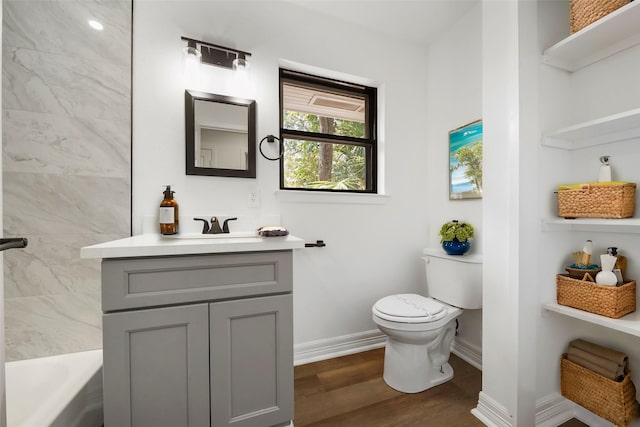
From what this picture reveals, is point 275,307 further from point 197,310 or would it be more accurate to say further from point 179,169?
point 179,169

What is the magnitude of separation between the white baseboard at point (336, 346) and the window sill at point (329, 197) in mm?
988

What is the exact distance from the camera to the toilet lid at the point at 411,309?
5.24 feet

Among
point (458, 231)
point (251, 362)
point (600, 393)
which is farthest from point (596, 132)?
point (251, 362)

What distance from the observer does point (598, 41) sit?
4.22 ft

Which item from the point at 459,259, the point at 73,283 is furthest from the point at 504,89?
the point at 73,283

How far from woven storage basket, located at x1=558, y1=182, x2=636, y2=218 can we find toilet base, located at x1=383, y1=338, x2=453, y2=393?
105 centimetres

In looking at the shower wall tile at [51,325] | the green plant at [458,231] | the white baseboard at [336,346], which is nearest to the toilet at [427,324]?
the green plant at [458,231]

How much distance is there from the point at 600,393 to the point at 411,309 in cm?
86

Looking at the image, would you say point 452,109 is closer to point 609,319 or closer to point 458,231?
point 458,231

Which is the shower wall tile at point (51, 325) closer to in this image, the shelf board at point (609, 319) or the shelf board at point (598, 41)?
the shelf board at point (609, 319)

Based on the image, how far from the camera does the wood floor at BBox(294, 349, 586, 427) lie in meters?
1.45

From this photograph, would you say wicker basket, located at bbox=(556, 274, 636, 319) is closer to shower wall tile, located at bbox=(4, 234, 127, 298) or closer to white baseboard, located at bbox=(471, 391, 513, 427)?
white baseboard, located at bbox=(471, 391, 513, 427)

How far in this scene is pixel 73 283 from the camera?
1505mm

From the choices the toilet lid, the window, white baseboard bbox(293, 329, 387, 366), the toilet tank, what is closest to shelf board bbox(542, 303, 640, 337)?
the toilet tank
